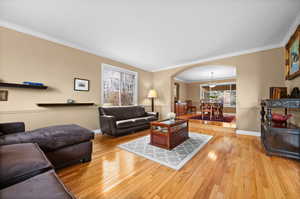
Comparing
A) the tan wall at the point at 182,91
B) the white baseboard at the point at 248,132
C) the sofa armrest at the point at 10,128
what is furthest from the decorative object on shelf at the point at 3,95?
the tan wall at the point at 182,91

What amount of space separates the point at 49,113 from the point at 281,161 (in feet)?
16.0

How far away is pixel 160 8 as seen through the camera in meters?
1.91

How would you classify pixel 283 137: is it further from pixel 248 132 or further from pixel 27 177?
pixel 27 177

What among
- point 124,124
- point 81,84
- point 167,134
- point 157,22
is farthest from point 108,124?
point 157,22

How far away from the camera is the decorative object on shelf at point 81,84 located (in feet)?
→ 10.6

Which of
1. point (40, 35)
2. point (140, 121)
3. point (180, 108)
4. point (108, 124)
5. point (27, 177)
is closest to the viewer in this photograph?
point (27, 177)

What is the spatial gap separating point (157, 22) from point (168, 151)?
259 centimetres

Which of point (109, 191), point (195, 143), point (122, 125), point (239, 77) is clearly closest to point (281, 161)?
point (195, 143)

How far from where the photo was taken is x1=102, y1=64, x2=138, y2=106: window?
4.07 meters

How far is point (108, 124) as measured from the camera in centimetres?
318

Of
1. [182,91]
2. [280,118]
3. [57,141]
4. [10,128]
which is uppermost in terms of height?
[182,91]

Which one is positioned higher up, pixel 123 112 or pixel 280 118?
pixel 280 118

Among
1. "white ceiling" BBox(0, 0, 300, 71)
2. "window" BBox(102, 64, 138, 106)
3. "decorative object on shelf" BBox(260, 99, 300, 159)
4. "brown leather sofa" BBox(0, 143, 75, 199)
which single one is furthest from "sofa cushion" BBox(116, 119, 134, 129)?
"decorative object on shelf" BBox(260, 99, 300, 159)

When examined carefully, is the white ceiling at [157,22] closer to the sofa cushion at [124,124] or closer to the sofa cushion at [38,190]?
the sofa cushion at [124,124]
